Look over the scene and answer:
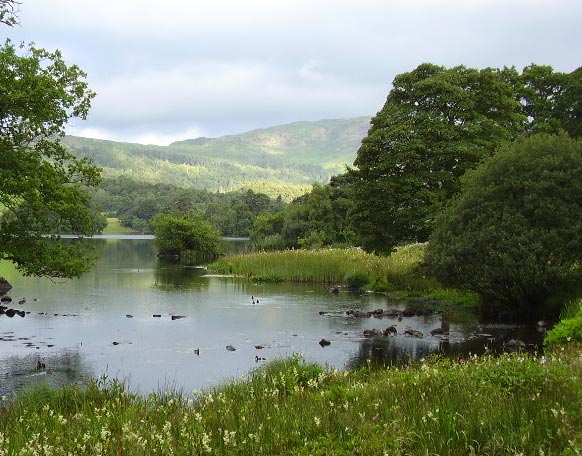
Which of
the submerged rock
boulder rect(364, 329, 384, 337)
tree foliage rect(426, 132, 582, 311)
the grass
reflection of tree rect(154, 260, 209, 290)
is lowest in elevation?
reflection of tree rect(154, 260, 209, 290)

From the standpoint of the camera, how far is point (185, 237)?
3457 inches

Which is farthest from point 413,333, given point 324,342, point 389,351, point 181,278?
point 181,278

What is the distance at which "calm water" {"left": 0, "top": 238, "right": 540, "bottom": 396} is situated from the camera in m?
20.1

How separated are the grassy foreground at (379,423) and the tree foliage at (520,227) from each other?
1620cm

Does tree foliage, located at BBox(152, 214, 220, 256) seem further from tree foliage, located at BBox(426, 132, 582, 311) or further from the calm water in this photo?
tree foliage, located at BBox(426, 132, 582, 311)

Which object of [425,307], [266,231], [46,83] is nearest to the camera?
[46,83]

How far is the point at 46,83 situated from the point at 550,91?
49507 mm

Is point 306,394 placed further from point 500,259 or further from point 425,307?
point 425,307

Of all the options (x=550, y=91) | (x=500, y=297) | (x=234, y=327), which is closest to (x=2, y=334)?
(x=234, y=327)

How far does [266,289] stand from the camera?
147ft

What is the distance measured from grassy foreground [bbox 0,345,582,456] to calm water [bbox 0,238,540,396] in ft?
20.4

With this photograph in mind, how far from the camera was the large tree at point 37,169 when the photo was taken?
2225 centimetres

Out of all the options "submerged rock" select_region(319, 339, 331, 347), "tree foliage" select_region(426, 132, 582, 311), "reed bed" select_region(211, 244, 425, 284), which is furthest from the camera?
"reed bed" select_region(211, 244, 425, 284)

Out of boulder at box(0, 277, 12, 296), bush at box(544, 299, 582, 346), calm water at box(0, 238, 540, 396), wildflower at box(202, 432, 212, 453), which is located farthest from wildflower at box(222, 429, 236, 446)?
boulder at box(0, 277, 12, 296)
